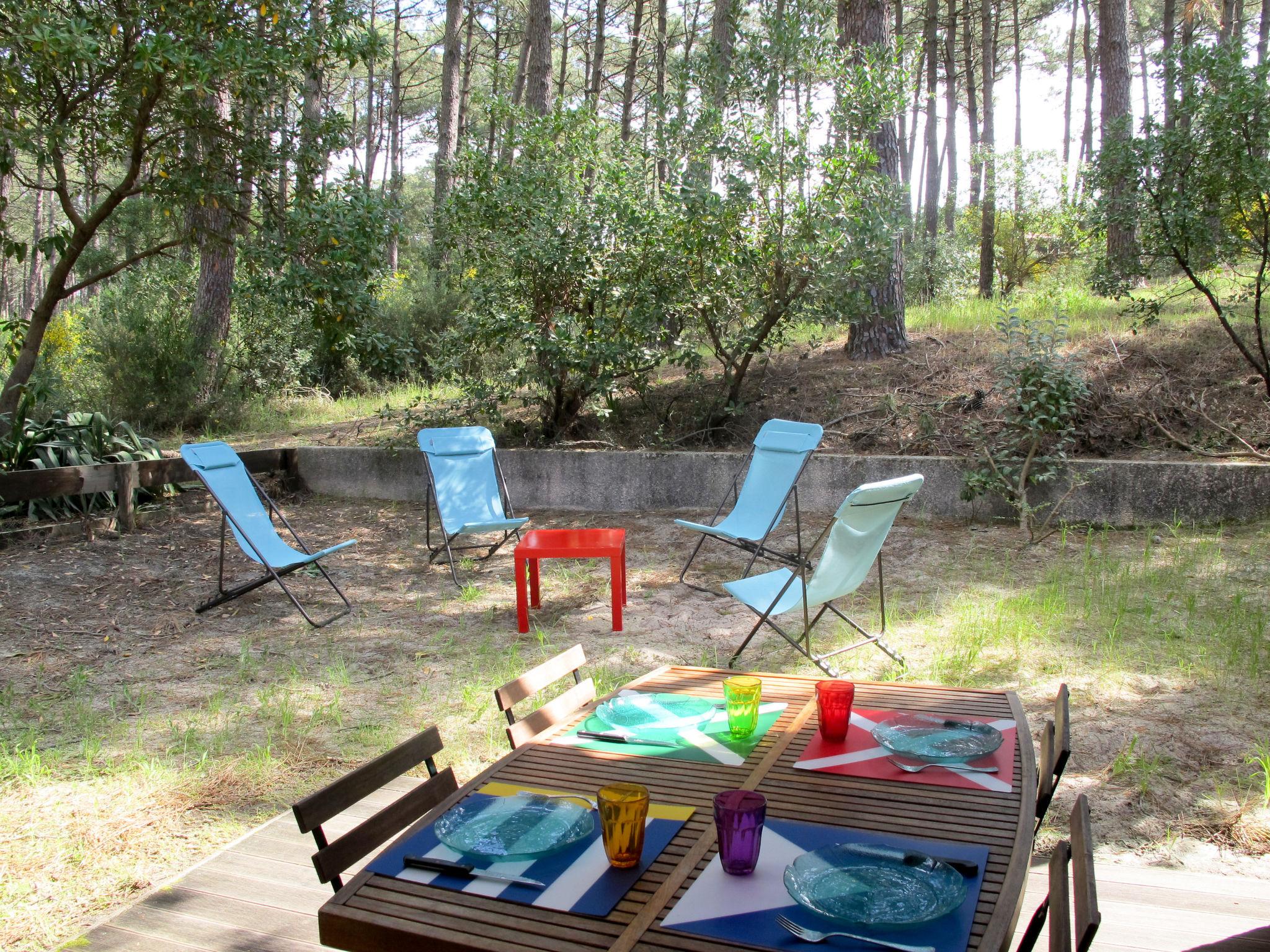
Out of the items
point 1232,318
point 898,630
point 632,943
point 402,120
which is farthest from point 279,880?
point 402,120

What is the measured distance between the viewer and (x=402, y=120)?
2666 centimetres

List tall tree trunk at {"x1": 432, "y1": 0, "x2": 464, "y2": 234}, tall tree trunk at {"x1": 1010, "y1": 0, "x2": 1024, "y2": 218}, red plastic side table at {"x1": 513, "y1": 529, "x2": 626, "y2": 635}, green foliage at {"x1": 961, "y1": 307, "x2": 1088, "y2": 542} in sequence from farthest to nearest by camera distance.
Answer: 1. tall tree trunk at {"x1": 1010, "y1": 0, "x2": 1024, "y2": 218}
2. tall tree trunk at {"x1": 432, "y1": 0, "x2": 464, "y2": 234}
3. green foliage at {"x1": 961, "y1": 307, "x2": 1088, "y2": 542}
4. red plastic side table at {"x1": 513, "y1": 529, "x2": 626, "y2": 635}

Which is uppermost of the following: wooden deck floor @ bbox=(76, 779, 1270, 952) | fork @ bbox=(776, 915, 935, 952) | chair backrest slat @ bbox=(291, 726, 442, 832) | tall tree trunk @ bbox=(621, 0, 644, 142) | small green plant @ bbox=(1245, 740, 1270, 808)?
tall tree trunk @ bbox=(621, 0, 644, 142)

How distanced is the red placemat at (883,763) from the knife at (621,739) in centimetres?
28

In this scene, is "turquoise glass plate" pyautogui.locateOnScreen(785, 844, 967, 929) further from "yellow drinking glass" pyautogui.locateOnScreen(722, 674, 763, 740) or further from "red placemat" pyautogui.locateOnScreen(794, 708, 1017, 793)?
"yellow drinking glass" pyautogui.locateOnScreen(722, 674, 763, 740)

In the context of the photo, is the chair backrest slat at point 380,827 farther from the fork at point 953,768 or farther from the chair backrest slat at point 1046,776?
the chair backrest slat at point 1046,776

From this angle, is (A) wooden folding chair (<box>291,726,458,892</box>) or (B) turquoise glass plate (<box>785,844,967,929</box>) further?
(A) wooden folding chair (<box>291,726,458,892</box>)

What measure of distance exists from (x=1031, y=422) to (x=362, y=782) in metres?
5.35

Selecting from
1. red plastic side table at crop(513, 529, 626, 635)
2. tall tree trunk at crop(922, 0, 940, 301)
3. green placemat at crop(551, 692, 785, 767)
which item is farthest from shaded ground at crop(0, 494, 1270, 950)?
tall tree trunk at crop(922, 0, 940, 301)

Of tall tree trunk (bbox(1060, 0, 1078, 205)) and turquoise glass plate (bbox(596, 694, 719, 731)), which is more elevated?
tall tree trunk (bbox(1060, 0, 1078, 205))

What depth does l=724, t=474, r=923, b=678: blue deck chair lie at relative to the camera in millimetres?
3688

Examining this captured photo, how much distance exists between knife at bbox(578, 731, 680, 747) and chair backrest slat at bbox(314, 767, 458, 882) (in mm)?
300

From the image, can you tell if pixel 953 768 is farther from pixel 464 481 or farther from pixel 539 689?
pixel 464 481

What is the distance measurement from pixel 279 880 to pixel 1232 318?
336 inches
